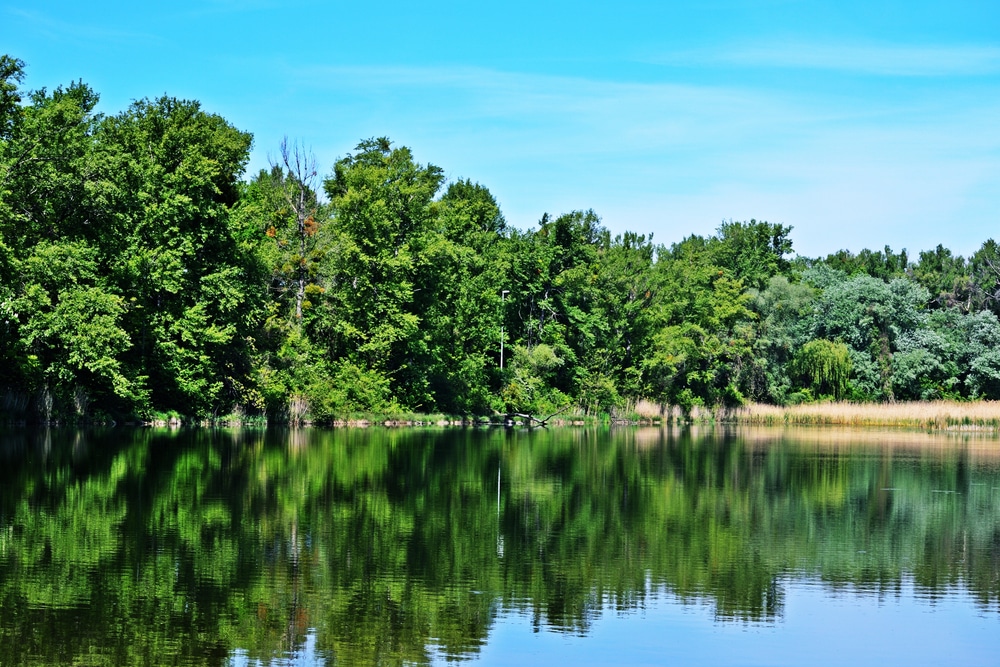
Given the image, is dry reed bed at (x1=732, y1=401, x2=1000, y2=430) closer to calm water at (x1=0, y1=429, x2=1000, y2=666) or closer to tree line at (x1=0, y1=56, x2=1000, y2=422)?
tree line at (x1=0, y1=56, x2=1000, y2=422)

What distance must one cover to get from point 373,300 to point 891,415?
33.5 meters

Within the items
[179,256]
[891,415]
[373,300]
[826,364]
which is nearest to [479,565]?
[179,256]

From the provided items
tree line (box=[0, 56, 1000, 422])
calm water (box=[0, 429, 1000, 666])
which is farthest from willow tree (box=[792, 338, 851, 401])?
calm water (box=[0, 429, 1000, 666])

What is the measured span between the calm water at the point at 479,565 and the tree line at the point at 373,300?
53.1 feet

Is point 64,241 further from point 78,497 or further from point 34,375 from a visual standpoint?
point 78,497

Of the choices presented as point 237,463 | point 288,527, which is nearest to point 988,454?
point 237,463

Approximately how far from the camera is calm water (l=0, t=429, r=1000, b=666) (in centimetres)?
1133

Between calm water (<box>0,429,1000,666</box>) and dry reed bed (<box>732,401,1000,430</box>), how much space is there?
39.5 m

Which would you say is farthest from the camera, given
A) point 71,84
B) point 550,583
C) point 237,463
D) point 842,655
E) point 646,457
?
point 71,84

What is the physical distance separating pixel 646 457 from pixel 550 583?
2523 centimetres

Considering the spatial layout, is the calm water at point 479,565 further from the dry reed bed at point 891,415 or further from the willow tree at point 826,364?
the willow tree at point 826,364

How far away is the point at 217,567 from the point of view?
1462cm

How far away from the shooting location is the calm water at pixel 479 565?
1133 cm

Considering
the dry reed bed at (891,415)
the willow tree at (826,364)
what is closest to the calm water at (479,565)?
the dry reed bed at (891,415)
